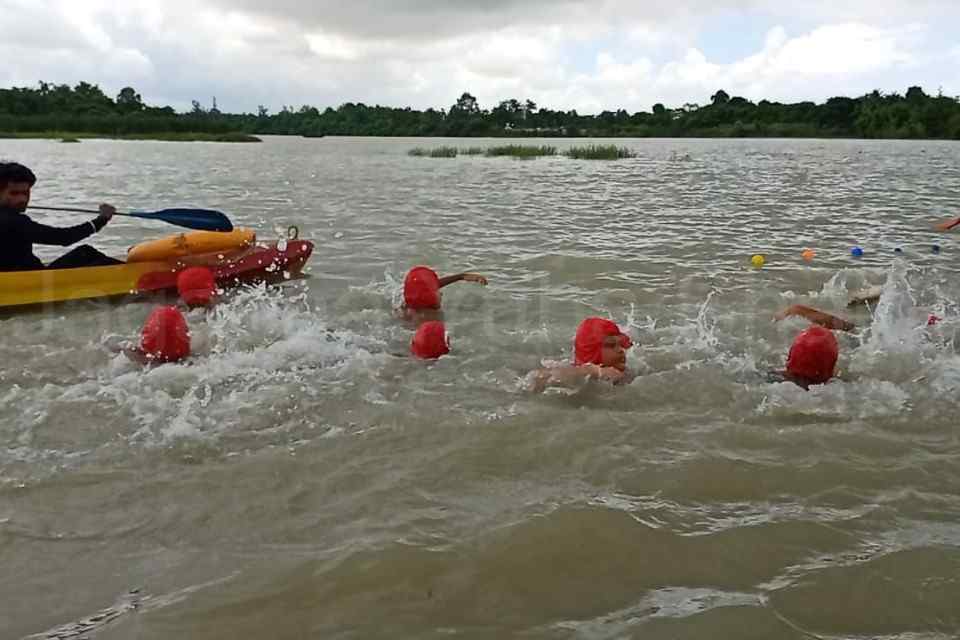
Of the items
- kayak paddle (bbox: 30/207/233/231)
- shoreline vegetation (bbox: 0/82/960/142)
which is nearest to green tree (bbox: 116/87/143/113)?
shoreline vegetation (bbox: 0/82/960/142)

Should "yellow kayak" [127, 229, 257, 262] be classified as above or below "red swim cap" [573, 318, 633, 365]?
above

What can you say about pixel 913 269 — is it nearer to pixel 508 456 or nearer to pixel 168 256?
pixel 508 456

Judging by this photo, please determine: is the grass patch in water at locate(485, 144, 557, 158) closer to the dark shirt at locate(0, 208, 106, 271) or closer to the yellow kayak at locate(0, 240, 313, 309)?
the yellow kayak at locate(0, 240, 313, 309)

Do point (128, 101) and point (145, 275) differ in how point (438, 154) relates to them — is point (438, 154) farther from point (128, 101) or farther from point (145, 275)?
point (128, 101)

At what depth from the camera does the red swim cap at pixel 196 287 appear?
8055 mm

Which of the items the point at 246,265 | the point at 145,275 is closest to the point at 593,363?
the point at 246,265

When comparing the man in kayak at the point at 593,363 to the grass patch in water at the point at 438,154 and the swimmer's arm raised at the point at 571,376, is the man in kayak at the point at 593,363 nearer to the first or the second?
the swimmer's arm raised at the point at 571,376

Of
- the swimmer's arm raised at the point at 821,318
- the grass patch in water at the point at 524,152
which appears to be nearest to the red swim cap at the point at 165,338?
the swimmer's arm raised at the point at 821,318

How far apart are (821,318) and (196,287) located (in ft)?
21.3

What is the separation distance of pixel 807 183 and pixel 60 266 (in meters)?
21.8

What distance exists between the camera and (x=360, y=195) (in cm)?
2030

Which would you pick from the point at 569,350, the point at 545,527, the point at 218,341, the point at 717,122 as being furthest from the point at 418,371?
the point at 717,122

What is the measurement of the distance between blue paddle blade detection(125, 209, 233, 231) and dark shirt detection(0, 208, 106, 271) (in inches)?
39.1

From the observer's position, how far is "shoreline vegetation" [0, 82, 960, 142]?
64.0 m
